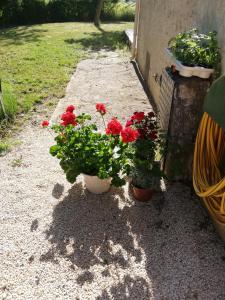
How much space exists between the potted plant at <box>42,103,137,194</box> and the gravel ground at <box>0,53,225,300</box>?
0.38m

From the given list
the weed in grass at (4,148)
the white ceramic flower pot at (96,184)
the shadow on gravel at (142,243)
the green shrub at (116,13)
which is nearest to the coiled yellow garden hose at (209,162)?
the shadow on gravel at (142,243)

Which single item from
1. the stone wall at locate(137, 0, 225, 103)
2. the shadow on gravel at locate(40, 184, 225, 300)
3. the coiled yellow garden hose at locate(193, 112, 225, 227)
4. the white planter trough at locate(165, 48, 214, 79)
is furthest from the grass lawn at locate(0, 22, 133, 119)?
the coiled yellow garden hose at locate(193, 112, 225, 227)

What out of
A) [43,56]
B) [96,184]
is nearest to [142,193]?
[96,184]

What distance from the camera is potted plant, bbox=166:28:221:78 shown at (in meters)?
3.22

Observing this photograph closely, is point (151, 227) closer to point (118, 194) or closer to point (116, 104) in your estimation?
point (118, 194)

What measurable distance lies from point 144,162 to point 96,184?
2.23 feet

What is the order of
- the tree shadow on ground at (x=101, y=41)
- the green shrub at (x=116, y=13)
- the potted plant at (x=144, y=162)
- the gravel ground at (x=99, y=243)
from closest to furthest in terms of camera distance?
the gravel ground at (x=99, y=243) → the potted plant at (x=144, y=162) → the tree shadow on ground at (x=101, y=41) → the green shrub at (x=116, y=13)

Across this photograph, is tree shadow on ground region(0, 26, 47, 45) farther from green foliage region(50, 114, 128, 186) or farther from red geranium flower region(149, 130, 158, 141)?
red geranium flower region(149, 130, 158, 141)

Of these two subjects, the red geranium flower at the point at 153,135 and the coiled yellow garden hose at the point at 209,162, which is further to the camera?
the red geranium flower at the point at 153,135

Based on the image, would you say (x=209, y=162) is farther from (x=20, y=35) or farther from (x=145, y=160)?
(x=20, y=35)

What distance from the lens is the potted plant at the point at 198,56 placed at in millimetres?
3221

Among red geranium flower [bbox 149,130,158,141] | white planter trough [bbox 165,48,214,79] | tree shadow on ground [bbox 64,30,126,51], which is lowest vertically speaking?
tree shadow on ground [bbox 64,30,126,51]

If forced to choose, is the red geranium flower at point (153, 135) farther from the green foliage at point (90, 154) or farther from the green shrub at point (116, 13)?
the green shrub at point (116, 13)

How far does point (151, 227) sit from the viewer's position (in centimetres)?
343
